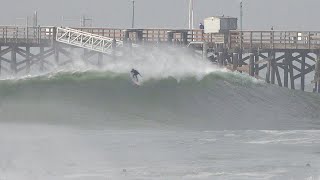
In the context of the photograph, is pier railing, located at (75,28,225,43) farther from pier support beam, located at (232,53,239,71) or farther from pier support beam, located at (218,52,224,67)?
pier support beam, located at (232,53,239,71)

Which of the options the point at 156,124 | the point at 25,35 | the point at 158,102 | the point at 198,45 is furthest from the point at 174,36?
the point at 156,124

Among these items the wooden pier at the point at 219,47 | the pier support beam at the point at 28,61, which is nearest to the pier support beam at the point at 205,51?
the wooden pier at the point at 219,47

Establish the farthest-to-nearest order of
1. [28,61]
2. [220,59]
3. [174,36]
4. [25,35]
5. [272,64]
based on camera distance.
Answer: [25,35] → [28,61] → [174,36] → [220,59] → [272,64]

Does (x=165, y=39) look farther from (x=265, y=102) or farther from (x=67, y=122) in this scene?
(x=67, y=122)

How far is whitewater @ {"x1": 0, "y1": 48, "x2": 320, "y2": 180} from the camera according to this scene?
75.2 feet

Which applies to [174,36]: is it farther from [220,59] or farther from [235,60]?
[235,60]

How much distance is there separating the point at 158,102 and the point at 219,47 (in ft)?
35.1

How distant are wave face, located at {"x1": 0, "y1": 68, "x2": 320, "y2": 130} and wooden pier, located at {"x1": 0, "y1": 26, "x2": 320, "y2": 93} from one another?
176cm

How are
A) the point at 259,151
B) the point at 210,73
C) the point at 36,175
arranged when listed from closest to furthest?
the point at 36,175, the point at 259,151, the point at 210,73

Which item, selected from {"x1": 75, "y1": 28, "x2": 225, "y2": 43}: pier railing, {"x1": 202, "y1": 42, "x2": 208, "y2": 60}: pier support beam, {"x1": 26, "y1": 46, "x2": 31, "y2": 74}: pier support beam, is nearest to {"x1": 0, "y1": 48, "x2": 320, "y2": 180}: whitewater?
{"x1": 202, "y1": 42, "x2": 208, "y2": 60}: pier support beam

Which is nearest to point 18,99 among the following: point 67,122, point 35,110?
point 35,110

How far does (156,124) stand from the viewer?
35.5 m

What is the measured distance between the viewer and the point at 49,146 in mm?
26391

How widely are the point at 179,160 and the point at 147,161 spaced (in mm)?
921
